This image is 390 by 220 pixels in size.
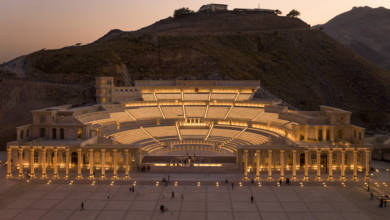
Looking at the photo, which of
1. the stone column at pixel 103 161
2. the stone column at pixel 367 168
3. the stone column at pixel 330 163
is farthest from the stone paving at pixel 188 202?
the stone column at pixel 367 168

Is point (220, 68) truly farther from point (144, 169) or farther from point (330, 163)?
point (330, 163)

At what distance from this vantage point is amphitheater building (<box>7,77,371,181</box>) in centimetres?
4234

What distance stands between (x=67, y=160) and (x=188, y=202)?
17.9m

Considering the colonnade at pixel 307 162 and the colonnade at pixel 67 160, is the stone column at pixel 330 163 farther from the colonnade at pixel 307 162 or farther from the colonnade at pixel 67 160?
the colonnade at pixel 67 160

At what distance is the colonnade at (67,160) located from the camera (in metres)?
41.9

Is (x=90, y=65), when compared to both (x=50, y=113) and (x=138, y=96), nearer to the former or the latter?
(x=138, y=96)

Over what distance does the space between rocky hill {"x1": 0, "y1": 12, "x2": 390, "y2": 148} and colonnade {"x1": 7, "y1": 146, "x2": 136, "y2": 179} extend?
23.6 metres

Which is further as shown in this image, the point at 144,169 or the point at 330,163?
the point at 144,169

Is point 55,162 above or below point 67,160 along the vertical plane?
below

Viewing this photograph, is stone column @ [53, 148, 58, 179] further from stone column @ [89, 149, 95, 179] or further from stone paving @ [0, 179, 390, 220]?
stone column @ [89, 149, 95, 179]

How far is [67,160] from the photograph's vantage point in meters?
42.4

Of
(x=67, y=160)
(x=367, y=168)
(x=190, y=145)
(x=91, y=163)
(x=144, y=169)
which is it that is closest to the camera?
(x=367, y=168)

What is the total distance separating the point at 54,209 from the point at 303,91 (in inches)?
3632

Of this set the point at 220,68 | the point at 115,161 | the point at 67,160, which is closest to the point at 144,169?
the point at 115,161
